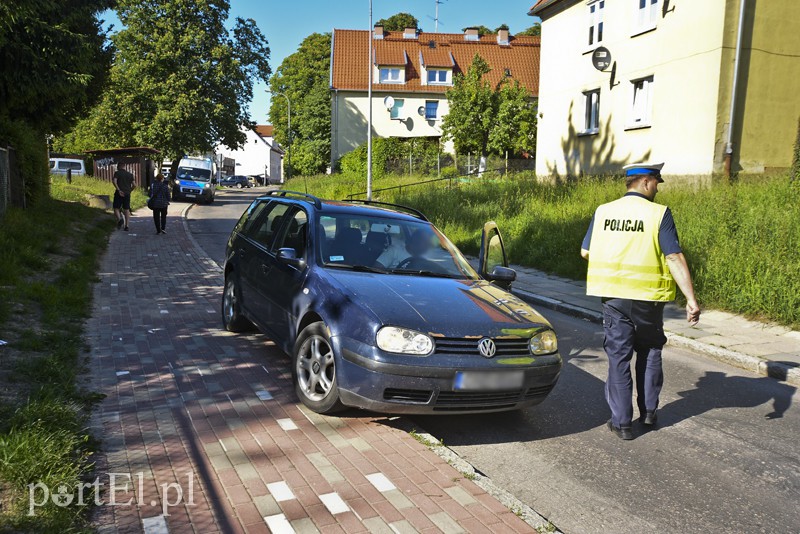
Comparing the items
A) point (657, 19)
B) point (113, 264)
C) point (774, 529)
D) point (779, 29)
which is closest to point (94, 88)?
point (113, 264)

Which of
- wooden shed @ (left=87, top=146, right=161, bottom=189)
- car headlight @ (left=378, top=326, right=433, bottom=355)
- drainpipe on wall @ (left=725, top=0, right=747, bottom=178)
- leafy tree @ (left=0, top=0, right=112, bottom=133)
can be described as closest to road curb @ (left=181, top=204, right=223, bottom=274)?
leafy tree @ (left=0, top=0, right=112, bottom=133)

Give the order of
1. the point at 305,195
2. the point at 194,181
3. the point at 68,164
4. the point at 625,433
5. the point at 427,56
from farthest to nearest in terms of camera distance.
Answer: the point at 427,56
the point at 68,164
the point at 194,181
the point at 305,195
the point at 625,433

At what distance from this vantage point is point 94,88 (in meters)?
19.6

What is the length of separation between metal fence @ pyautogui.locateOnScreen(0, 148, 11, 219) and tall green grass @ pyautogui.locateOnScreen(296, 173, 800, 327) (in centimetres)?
992

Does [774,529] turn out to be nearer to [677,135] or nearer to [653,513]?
[653,513]

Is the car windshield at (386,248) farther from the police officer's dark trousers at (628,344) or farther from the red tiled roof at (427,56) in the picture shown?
the red tiled roof at (427,56)

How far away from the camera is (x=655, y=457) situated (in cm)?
435

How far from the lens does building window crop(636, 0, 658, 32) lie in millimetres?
18797

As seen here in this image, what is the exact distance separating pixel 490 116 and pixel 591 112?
15582mm

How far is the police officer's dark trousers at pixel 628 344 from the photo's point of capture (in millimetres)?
4520

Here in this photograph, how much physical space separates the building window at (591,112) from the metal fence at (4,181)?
56.7ft

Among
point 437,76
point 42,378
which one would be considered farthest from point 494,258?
point 437,76

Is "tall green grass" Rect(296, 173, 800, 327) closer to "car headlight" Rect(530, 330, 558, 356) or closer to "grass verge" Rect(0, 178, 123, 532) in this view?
"car headlight" Rect(530, 330, 558, 356)

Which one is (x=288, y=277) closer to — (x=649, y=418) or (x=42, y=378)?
(x=42, y=378)
